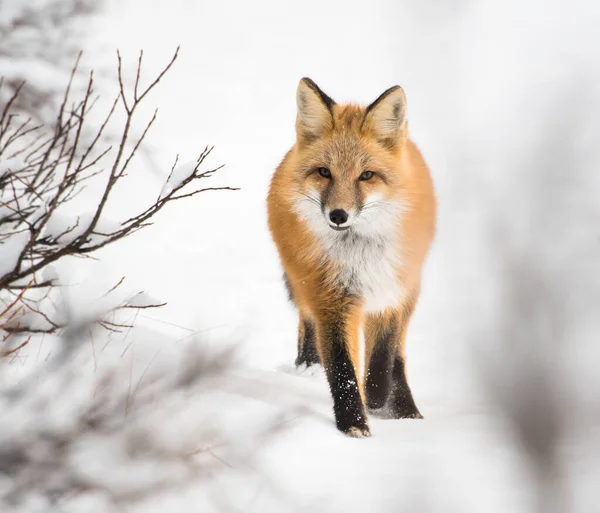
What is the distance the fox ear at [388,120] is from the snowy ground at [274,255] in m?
0.15

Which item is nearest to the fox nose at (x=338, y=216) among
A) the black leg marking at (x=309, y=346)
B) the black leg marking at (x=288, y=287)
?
the black leg marking at (x=288, y=287)

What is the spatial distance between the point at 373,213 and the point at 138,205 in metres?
3.62

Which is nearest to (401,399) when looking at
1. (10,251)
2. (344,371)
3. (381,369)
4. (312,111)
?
(381,369)

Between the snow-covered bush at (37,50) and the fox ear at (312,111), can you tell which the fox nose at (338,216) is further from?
the snow-covered bush at (37,50)

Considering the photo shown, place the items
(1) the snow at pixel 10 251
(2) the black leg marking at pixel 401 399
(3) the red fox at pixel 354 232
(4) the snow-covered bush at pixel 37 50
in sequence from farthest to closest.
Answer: (4) the snow-covered bush at pixel 37 50, (2) the black leg marking at pixel 401 399, (3) the red fox at pixel 354 232, (1) the snow at pixel 10 251

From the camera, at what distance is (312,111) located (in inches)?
126

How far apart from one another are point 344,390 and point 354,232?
2.59 ft

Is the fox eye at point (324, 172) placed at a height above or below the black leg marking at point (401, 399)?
Result: above

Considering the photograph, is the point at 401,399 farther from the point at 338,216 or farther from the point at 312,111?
the point at 312,111

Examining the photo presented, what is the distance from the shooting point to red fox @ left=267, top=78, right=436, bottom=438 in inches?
119

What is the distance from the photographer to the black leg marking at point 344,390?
292 centimetres

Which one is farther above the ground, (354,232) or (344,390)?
(354,232)

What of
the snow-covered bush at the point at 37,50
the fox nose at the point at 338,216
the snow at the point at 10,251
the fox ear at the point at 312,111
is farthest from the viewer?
the snow-covered bush at the point at 37,50

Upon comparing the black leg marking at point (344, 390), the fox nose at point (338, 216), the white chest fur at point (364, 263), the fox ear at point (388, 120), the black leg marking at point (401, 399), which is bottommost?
the black leg marking at point (401, 399)
